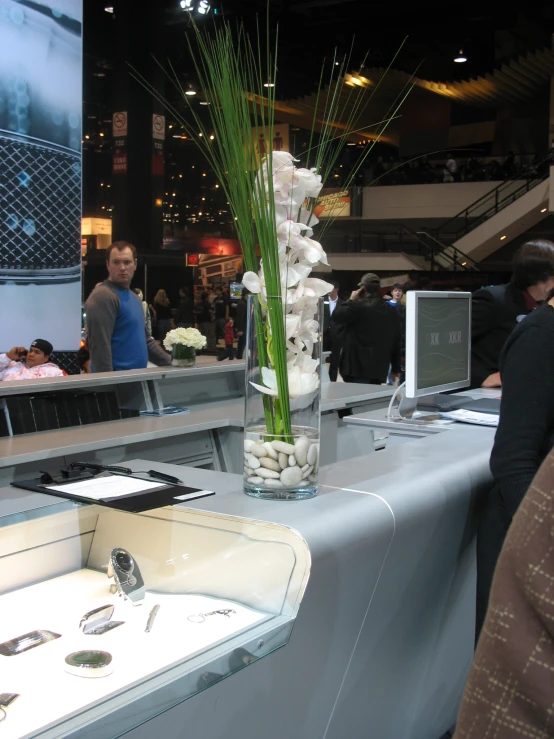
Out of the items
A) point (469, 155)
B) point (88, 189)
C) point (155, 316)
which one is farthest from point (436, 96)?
point (155, 316)

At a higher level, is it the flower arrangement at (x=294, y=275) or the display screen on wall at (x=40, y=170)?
the display screen on wall at (x=40, y=170)

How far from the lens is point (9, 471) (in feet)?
10.0

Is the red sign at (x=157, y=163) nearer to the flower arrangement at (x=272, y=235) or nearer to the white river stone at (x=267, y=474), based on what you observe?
the flower arrangement at (x=272, y=235)

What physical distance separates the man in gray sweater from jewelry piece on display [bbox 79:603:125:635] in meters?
3.44

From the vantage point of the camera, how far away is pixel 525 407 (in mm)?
1731

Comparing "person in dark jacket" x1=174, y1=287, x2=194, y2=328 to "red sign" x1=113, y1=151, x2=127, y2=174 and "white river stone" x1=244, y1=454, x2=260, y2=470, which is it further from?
"white river stone" x1=244, y1=454, x2=260, y2=470

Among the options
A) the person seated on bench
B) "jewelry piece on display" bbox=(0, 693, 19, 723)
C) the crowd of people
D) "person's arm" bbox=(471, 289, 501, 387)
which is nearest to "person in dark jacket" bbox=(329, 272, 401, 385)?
the person seated on bench

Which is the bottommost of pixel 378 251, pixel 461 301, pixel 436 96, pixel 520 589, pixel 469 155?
pixel 520 589

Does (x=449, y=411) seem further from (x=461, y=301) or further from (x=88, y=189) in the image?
(x=88, y=189)

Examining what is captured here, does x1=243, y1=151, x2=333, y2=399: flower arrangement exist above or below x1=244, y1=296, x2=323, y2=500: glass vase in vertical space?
above

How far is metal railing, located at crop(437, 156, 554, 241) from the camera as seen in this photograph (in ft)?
60.4

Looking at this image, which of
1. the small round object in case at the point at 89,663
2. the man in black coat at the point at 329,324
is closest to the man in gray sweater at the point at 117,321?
the man in black coat at the point at 329,324

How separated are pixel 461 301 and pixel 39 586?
237 cm

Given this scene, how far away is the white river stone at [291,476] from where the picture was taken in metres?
1.59
